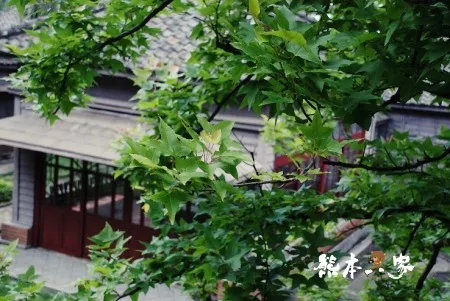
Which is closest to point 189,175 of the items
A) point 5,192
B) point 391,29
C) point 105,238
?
point 391,29

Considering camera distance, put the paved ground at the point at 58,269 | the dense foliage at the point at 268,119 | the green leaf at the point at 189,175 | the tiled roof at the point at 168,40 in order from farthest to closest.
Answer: the paved ground at the point at 58,269, the tiled roof at the point at 168,40, the dense foliage at the point at 268,119, the green leaf at the point at 189,175

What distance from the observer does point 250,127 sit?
918 centimetres

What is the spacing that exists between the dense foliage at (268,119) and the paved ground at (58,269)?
511 centimetres

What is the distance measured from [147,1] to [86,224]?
27.0 ft

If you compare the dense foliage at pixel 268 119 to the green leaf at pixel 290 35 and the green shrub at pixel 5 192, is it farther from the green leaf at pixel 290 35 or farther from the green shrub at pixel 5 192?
the green shrub at pixel 5 192

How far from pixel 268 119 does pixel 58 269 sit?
8.63 meters

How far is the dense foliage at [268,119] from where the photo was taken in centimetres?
162

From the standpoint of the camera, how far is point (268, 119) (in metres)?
2.69

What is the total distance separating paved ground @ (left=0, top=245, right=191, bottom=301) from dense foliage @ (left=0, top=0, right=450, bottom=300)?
511 cm

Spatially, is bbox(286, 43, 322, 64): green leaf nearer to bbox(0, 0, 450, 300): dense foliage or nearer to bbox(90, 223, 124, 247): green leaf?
bbox(0, 0, 450, 300): dense foliage

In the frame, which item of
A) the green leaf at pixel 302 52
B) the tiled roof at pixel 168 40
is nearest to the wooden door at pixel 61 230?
the tiled roof at pixel 168 40

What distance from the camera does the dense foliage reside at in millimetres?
1621

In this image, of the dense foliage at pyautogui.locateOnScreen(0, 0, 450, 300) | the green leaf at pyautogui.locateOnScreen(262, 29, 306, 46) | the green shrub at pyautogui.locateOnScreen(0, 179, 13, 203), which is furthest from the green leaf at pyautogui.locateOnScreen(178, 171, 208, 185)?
the green shrub at pyautogui.locateOnScreen(0, 179, 13, 203)

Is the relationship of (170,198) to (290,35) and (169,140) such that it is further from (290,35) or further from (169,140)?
(290,35)
